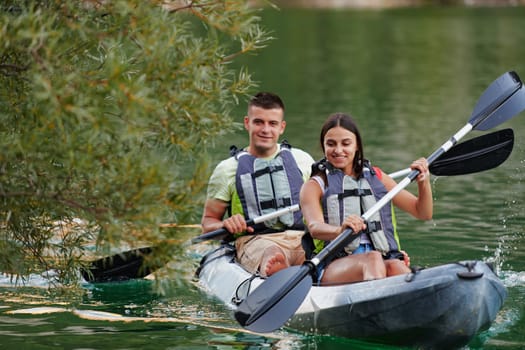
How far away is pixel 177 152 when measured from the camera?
16.2ft

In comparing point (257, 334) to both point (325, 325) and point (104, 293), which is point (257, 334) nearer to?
point (325, 325)

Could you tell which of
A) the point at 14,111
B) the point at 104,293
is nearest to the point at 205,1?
the point at 14,111

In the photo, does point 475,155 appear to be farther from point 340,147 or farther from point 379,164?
point 379,164

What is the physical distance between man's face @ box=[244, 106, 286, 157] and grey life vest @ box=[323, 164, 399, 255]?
93 cm

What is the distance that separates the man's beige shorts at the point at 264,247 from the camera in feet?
22.5

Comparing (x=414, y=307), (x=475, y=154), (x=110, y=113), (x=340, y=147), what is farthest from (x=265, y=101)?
(x=110, y=113)

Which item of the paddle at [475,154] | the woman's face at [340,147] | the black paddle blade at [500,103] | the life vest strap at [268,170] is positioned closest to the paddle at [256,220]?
the life vest strap at [268,170]

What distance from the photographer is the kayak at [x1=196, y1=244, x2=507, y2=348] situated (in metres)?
5.37

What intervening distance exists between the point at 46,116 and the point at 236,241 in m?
3.24

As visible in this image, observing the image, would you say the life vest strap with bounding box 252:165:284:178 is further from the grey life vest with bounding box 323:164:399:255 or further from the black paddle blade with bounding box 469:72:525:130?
the black paddle blade with bounding box 469:72:525:130

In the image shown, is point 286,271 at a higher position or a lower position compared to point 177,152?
lower

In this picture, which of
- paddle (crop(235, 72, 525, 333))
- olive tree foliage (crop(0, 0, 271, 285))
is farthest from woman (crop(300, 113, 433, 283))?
olive tree foliage (crop(0, 0, 271, 285))

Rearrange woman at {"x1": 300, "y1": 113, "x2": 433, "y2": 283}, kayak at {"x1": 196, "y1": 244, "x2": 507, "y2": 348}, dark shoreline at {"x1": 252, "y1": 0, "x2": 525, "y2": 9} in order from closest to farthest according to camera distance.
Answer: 1. kayak at {"x1": 196, "y1": 244, "x2": 507, "y2": 348}
2. woman at {"x1": 300, "y1": 113, "x2": 433, "y2": 283}
3. dark shoreline at {"x1": 252, "y1": 0, "x2": 525, "y2": 9}

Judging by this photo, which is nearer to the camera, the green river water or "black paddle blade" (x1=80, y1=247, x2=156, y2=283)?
the green river water
